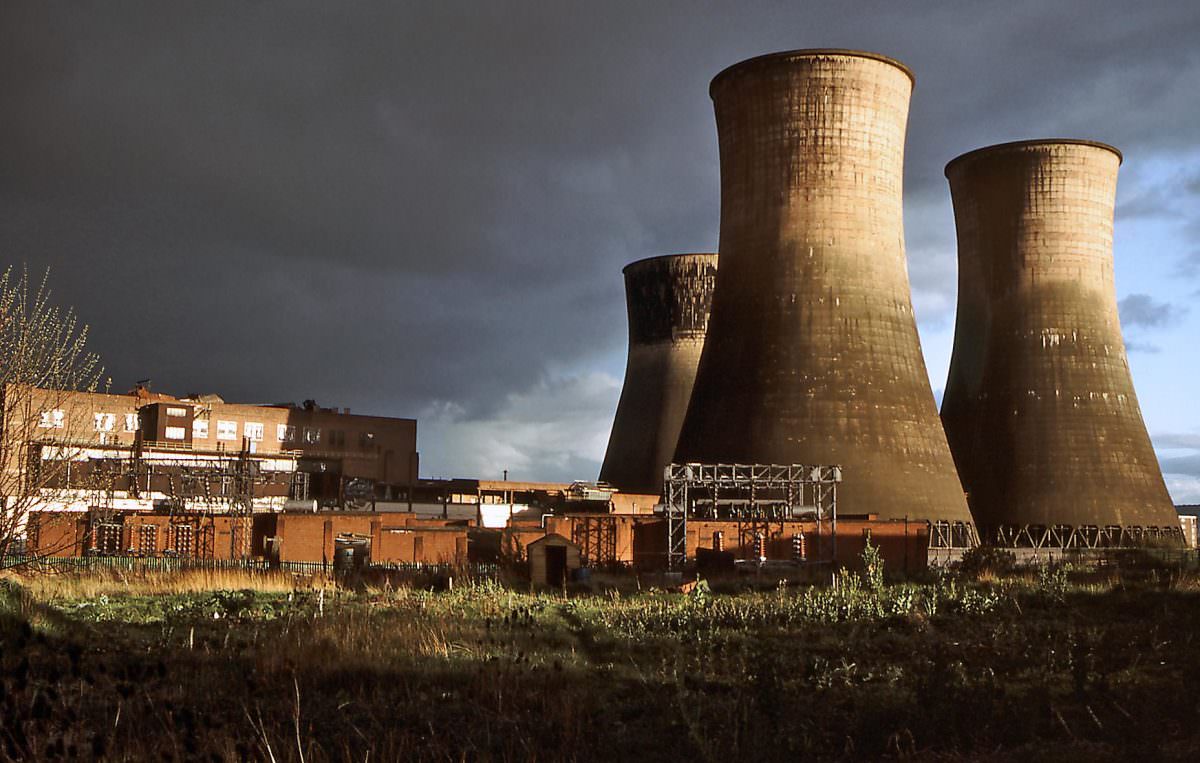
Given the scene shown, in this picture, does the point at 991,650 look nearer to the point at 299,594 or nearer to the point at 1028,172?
the point at 299,594

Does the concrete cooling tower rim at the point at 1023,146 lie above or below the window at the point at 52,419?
above

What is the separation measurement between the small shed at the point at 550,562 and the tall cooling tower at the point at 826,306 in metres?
12.5

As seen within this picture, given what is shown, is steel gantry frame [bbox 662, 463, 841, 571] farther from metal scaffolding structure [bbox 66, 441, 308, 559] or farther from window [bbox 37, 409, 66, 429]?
window [bbox 37, 409, 66, 429]

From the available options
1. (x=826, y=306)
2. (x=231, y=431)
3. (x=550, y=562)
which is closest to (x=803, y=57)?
(x=826, y=306)

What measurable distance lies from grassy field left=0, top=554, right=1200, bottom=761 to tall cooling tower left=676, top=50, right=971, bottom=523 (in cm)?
1615

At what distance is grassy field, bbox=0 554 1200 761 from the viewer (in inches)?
268

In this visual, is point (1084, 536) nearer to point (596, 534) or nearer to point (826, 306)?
point (826, 306)

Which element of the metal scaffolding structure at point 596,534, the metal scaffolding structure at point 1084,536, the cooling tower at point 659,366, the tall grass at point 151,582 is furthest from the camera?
the cooling tower at point 659,366

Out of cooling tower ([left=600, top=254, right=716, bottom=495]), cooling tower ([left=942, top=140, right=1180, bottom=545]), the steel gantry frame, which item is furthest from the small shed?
cooling tower ([left=600, top=254, right=716, bottom=495])

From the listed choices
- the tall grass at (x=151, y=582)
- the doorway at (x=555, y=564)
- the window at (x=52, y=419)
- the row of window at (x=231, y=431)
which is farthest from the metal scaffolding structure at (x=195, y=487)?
the doorway at (x=555, y=564)

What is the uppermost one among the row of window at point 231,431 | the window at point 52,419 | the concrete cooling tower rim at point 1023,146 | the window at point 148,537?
the concrete cooling tower rim at point 1023,146

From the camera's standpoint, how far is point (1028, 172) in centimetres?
4044

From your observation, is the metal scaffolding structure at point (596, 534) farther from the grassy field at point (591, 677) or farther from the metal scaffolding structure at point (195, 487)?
the grassy field at point (591, 677)

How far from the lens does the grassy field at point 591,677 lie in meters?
6.81
